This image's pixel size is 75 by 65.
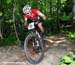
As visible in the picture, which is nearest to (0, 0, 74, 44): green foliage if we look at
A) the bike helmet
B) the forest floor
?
the forest floor

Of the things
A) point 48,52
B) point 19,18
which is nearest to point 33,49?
point 48,52

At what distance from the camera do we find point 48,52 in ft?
26.0

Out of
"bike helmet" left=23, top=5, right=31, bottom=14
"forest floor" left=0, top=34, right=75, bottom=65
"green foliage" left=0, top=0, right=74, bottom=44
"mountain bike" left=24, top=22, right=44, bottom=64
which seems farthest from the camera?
"green foliage" left=0, top=0, right=74, bottom=44

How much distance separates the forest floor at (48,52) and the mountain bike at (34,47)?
173 mm

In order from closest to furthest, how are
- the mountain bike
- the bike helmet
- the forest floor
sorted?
the mountain bike
the forest floor
the bike helmet

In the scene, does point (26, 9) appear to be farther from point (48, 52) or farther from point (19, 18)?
point (19, 18)

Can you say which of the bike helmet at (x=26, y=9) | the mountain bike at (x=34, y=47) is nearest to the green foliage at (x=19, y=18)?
the bike helmet at (x=26, y=9)

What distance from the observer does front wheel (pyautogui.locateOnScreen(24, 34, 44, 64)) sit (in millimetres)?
7104

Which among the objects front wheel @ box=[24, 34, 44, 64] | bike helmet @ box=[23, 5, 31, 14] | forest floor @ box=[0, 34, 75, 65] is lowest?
forest floor @ box=[0, 34, 75, 65]

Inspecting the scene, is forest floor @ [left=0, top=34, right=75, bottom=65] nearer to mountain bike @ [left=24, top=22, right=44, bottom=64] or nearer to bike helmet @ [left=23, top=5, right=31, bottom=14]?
mountain bike @ [left=24, top=22, right=44, bottom=64]

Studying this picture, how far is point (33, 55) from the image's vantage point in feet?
24.3

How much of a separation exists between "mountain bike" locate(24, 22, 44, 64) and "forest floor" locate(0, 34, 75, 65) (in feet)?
0.57

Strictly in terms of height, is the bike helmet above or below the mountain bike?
above

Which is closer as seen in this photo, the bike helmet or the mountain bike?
the mountain bike
